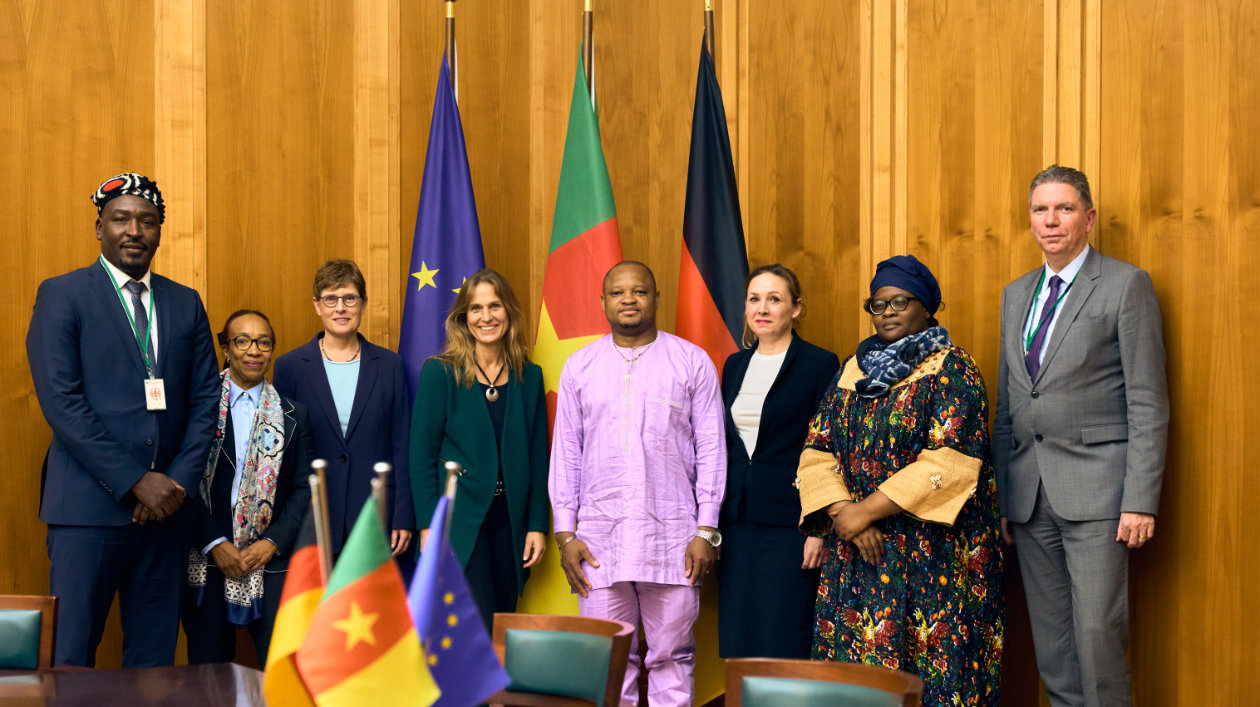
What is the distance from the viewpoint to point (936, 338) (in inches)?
131

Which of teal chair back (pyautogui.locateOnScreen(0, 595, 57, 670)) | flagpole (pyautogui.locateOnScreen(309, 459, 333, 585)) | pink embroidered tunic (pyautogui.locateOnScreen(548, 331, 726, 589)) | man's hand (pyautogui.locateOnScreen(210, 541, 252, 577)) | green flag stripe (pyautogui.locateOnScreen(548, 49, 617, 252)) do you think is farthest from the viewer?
green flag stripe (pyautogui.locateOnScreen(548, 49, 617, 252))

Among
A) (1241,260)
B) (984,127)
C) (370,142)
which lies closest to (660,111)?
(370,142)

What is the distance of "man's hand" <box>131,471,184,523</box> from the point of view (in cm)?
333

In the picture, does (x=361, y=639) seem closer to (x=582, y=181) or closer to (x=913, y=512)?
(x=913, y=512)

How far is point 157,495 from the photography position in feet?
11.0

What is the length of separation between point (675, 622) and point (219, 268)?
226cm

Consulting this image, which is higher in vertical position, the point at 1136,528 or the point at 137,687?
the point at 1136,528

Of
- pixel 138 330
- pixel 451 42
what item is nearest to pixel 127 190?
pixel 138 330

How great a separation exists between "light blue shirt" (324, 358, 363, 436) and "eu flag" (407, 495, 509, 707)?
8.06ft

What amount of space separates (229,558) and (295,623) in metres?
2.27

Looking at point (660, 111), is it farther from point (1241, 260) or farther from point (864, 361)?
point (1241, 260)

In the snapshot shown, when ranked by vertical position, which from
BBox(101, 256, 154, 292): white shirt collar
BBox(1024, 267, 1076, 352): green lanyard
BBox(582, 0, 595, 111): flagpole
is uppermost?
BBox(582, 0, 595, 111): flagpole

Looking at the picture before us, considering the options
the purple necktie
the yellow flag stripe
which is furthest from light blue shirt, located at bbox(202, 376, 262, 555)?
the purple necktie

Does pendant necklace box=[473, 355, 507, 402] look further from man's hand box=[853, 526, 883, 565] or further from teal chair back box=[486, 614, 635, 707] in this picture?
teal chair back box=[486, 614, 635, 707]
